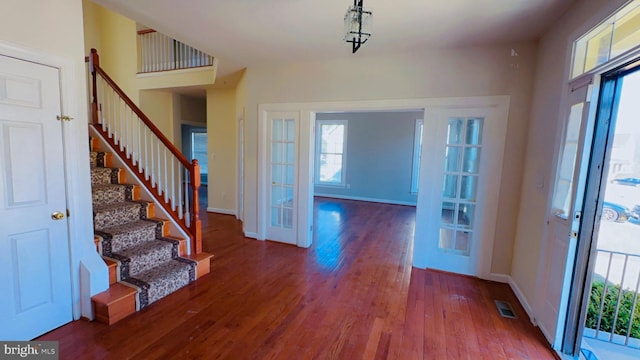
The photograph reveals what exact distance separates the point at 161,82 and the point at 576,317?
675cm

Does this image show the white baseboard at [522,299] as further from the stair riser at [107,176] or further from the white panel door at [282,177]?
the stair riser at [107,176]

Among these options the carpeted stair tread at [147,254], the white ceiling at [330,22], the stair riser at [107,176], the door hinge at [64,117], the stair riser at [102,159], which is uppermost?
the white ceiling at [330,22]

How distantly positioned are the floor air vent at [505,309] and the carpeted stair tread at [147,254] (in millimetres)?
3482

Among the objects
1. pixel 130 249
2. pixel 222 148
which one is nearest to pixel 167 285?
pixel 130 249

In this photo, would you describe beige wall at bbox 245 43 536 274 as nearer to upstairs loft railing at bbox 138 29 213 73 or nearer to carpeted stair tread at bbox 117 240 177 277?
upstairs loft railing at bbox 138 29 213 73

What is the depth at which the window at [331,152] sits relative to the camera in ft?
27.7

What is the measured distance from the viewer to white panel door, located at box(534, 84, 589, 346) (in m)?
2.07

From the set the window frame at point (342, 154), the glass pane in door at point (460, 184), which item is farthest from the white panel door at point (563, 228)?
the window frame at point (342, 154)

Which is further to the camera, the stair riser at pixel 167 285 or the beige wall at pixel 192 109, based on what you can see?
the beige wall at pixel 192 109

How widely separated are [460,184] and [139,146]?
12.8 ft

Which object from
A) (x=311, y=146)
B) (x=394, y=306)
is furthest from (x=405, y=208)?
(x=394, y=306)

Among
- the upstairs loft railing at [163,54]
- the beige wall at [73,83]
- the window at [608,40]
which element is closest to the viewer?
the window at [608,40]

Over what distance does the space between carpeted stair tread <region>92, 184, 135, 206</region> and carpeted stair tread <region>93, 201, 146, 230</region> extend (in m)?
0.08

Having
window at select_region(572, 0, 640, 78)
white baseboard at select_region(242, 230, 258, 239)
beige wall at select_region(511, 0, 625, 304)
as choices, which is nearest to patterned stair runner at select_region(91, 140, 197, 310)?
white baseboard at select_region(242, 230, 258, 239)
